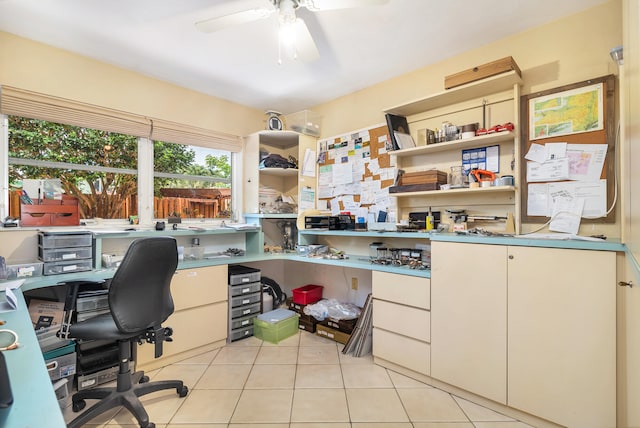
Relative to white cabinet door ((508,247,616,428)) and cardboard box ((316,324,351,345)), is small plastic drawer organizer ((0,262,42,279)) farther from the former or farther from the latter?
white cabinet door ((508,247,616,428))

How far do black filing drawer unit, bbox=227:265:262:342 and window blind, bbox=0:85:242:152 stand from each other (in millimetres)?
1437

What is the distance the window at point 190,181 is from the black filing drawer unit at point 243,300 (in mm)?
780

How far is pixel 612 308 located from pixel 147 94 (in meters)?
3.72

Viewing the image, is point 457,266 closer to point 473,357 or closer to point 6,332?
point 473,357

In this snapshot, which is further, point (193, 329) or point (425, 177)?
point (193, 329)

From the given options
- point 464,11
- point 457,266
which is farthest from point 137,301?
point 464,11

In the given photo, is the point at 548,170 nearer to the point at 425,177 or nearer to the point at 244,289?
the point at 425,177

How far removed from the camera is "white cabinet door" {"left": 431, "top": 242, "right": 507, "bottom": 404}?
1.79 meters

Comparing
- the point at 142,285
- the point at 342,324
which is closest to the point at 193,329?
the point at 142,285

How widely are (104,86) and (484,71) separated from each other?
304 cm

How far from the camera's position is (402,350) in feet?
7.30

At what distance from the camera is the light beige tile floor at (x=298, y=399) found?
1.74m

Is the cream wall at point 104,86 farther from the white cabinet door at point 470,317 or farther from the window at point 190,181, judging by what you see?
the white cabinet door at point 470,317

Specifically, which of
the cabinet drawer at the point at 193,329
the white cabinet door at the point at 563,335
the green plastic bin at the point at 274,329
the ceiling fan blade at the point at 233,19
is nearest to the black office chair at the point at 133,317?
the cabinet drawer at the point at 193,329
